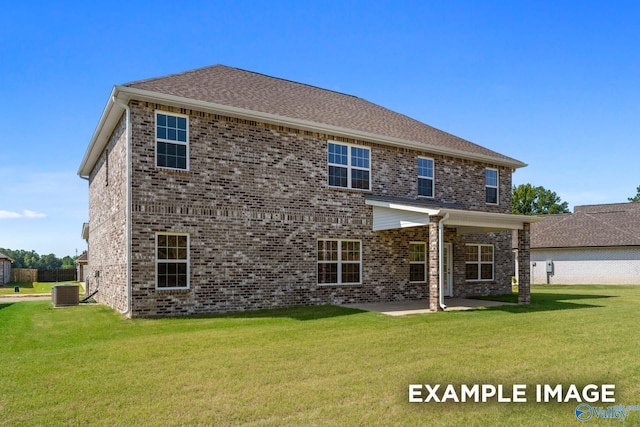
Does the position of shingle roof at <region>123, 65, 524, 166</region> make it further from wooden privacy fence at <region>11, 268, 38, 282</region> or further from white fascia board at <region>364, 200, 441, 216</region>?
wooden privacy fence at <region>11, 268, 38, 282</region>

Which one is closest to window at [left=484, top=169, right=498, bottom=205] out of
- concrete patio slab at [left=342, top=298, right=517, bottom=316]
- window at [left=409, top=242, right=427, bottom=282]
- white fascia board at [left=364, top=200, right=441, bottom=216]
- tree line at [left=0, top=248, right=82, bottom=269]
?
window at [left=409, top=242, right=427, bottom=282]

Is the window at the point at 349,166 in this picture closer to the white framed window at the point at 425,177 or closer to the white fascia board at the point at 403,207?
the white fascia board at the point at 403,207

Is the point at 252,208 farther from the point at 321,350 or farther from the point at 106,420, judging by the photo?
the point at 106,420

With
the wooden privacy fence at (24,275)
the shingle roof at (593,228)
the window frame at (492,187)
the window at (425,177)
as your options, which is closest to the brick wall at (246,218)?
the window at (425,177)

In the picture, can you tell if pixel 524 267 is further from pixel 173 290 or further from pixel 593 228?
pixel 593 228

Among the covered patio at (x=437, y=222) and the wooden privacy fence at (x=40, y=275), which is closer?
the covered patio at (x=437, y=222)

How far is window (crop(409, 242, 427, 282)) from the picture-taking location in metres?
17.2

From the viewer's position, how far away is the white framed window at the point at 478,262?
753 inches

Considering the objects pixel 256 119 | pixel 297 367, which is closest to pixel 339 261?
pixel 256 119

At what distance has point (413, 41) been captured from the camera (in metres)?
13.5

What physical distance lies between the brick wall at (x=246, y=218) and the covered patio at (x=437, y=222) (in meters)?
0.83

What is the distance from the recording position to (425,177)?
17828mm

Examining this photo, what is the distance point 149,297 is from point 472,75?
11683 millimetres

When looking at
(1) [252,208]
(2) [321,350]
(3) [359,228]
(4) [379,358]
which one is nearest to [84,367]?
(2) [321,350]
